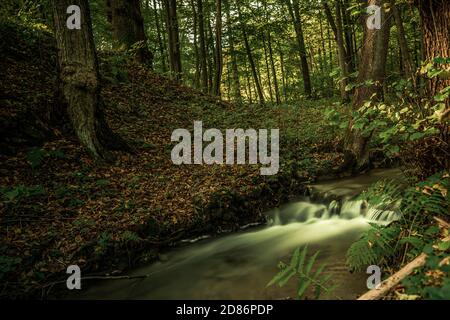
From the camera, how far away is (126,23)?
1456 cm

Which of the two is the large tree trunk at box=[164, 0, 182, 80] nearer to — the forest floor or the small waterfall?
the forest floor

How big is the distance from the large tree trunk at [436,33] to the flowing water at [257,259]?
2.10 metres

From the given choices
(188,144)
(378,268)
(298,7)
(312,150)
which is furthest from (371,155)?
(298,7)

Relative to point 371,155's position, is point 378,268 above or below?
below

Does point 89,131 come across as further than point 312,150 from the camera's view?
No

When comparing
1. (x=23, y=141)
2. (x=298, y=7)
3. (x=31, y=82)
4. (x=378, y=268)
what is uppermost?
(x=298, y=7)

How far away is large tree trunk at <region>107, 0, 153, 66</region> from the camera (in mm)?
14328

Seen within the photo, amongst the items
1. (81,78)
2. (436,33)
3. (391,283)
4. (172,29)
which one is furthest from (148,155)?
(172,29)

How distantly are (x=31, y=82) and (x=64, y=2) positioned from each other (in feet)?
8.27

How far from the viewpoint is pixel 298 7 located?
19.5m

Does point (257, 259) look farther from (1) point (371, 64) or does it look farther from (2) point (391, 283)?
(1) point (371, 64)

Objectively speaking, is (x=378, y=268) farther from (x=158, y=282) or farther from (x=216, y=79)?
(x=216, y=79)

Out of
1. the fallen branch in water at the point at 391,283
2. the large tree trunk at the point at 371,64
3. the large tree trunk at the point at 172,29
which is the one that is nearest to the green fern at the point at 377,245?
the fallen branch in water at the point at 391,283
